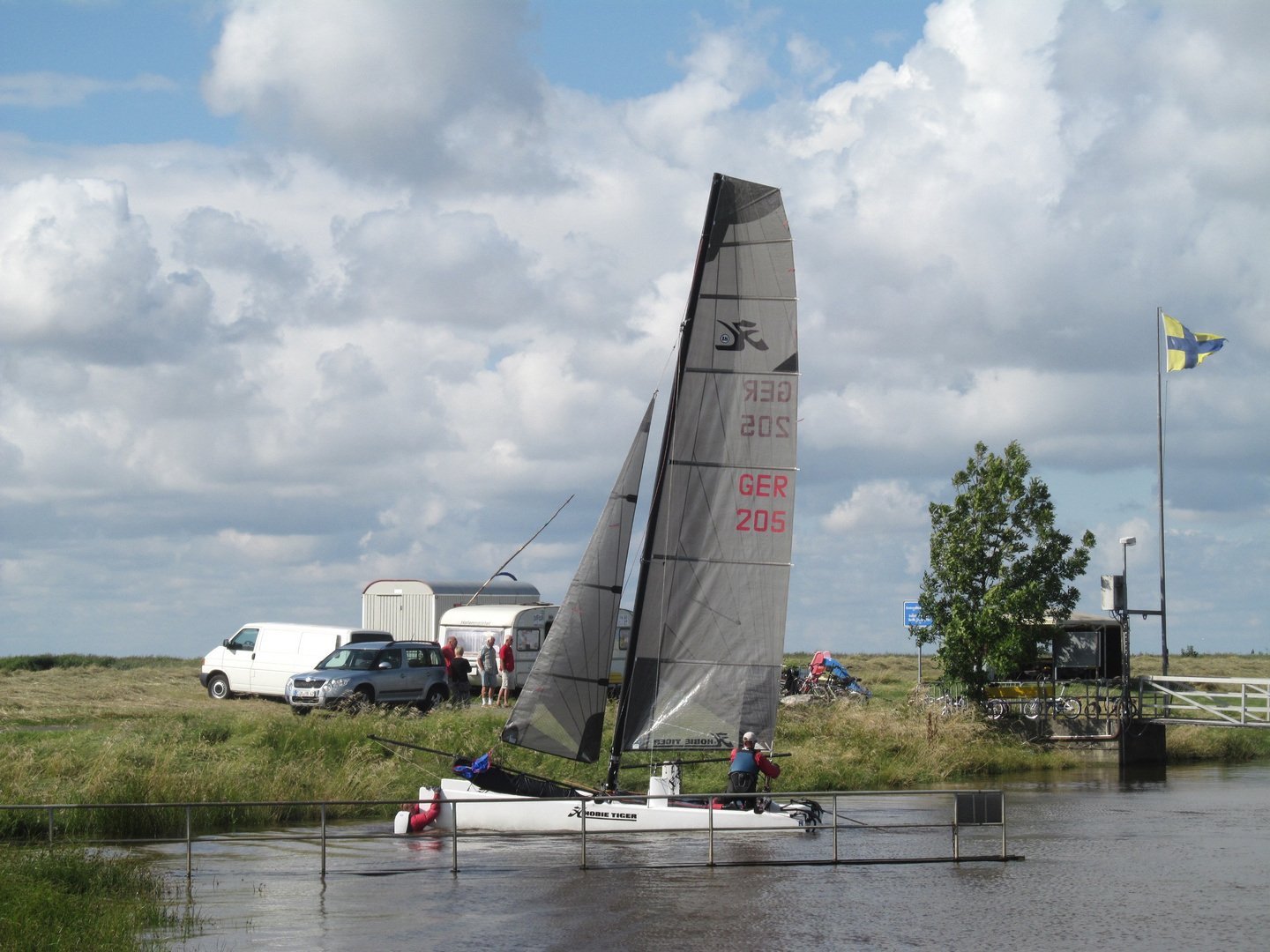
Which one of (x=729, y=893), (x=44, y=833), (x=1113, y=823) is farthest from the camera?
(x=1113, y=823)

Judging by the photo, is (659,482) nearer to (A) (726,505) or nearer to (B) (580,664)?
(A) (726,505)

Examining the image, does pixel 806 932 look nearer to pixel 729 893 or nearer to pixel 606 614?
pixel 729 893

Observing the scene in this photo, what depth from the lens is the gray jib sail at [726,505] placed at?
66.3 feet

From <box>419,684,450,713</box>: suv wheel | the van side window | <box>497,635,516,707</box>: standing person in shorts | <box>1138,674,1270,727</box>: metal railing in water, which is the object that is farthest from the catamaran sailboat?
the van side window

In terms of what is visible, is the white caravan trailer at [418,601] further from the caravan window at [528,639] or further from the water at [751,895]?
the water at [751,895]

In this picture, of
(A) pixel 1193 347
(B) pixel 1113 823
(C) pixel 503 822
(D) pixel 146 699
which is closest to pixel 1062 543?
(A) pixel 1193 347

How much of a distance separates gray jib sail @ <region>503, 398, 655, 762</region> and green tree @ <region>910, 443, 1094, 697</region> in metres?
16.1

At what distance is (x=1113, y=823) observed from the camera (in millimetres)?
22250

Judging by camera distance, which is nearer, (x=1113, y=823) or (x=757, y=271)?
(x=757, y=271)

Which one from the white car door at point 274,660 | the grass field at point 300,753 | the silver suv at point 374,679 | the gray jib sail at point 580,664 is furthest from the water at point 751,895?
the white car door at point 274,660

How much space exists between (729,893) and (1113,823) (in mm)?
9866

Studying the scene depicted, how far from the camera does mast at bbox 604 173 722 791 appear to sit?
20.1 meters

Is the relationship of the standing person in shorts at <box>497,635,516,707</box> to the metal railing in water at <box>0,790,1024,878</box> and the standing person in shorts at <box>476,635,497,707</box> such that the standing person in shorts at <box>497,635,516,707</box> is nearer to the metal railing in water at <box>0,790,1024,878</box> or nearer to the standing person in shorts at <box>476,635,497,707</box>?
the standing person in shorts at <box>476,635,497,707</box>

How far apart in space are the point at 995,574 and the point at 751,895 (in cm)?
2103
